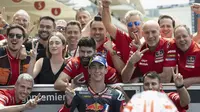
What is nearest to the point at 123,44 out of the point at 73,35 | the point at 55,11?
the point at 73,35

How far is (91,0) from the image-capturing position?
36.9 m

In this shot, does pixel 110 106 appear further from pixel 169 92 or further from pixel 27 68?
pixel 27 68

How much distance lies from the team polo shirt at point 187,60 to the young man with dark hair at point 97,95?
949mm

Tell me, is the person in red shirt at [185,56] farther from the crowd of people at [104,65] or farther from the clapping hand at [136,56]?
the clapping hand at [136,56]

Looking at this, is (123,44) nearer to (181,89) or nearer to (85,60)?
(85,60)

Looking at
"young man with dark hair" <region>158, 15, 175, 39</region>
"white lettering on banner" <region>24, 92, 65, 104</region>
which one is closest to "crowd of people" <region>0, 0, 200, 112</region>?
"white lettering on banner" <region>24, 92, 65, 104</region>

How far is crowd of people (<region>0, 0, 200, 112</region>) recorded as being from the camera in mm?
5305

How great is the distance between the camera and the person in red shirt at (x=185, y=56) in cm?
573

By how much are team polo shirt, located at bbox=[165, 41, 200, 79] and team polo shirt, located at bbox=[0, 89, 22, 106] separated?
208 cm

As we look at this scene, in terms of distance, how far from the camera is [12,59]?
6129mm

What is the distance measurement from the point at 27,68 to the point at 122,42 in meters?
1.42

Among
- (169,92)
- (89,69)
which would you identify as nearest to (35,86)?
(89,69)

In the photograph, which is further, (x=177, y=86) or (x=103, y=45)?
(x=103, y=45)

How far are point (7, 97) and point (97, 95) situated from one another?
47.4 inches
